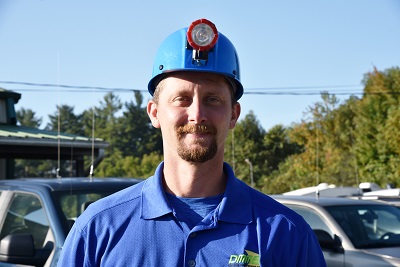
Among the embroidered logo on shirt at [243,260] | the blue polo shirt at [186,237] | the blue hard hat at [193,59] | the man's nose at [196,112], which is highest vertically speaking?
the blue hard hat at [193,59]

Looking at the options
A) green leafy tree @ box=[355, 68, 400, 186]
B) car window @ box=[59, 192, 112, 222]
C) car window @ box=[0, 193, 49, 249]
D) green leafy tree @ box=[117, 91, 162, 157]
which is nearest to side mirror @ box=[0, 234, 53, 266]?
car window @ box=[0, 193, 49, 249]

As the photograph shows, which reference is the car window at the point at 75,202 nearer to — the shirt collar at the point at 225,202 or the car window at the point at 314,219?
the car window at the point at 314,219

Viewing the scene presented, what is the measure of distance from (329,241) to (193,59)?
460 centimetres

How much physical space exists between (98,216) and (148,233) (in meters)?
0.18

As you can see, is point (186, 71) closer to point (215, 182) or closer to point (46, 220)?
point (215, 182)

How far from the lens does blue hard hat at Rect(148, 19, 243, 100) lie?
242 centimetres

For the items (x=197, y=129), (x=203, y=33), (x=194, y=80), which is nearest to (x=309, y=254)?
(x=197, y=129)

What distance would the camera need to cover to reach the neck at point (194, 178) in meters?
2.37

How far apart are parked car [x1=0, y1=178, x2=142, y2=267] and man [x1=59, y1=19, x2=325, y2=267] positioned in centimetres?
276

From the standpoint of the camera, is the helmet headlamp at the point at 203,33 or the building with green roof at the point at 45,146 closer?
the helmet headlamp at the point at 203,33

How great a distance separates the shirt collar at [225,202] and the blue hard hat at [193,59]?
1.16 feet

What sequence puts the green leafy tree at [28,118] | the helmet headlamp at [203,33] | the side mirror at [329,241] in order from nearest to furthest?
the helmet headlamp at [203,33] < the side mirror at [329,241] < the green leafy tree at [28,118]

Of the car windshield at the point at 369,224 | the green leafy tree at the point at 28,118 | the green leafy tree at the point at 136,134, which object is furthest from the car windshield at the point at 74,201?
the green leafy tree at the point at 28,118

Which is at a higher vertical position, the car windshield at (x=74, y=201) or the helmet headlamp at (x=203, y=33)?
the helmet headlamp at (x=203, y=33)
